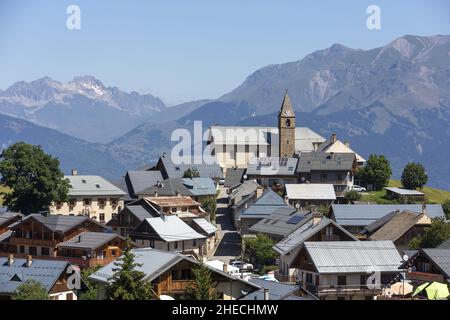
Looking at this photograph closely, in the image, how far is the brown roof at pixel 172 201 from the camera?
6750 cm

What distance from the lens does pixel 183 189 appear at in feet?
258

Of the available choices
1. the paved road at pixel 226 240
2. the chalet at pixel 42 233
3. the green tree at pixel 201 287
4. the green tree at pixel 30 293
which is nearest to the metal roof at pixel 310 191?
the paved road at pixel 226 240

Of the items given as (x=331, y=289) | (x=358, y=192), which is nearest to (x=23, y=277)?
(x=331, y=289)

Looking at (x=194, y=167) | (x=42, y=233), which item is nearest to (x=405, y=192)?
(x=194, y=167)

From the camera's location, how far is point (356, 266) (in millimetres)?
41719

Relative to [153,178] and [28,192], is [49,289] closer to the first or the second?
[28,192]

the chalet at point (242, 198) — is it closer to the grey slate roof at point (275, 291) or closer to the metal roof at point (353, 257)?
the metal roof at point (353, 257)

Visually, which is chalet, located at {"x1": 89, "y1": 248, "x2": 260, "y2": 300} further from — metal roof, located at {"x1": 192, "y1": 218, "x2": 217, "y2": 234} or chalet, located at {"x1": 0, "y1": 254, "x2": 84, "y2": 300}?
metal roof, located at {"x1": 192, "y1": 218, "x2": 217, "y2": 234}

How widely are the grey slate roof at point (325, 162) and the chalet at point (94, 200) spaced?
17.6 metres

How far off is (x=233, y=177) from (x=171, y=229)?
3302 centimetres

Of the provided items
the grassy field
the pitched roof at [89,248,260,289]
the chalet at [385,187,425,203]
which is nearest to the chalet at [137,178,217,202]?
the grassy field

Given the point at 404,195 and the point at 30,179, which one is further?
the point at 404,195

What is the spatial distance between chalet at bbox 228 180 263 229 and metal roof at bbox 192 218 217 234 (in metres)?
4.59

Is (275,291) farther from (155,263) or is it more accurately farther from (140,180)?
(140,180)
